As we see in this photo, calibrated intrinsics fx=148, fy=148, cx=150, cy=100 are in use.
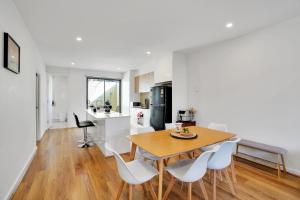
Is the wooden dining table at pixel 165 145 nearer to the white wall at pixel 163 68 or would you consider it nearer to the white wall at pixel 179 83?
the white wall at pixel 179 83

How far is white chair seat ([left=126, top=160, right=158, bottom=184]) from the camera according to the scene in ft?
5.12

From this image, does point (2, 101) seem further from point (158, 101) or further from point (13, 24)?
point (158, 101)

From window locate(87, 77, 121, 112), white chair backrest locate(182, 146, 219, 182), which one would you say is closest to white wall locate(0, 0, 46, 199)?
white chair backrest locate(182, 146, 219, 182)

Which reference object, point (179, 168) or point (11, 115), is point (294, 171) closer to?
point (179, 168)

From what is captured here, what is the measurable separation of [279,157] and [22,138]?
439 centimetres

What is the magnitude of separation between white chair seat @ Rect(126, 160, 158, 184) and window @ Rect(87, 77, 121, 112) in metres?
5.33

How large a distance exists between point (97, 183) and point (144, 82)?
4.40 meters

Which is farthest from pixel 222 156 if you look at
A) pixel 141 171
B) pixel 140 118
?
pixel 140 118

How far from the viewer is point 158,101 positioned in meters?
4.64

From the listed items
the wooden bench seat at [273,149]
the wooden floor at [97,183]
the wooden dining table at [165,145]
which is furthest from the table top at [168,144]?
the wooden bench seat at [273,149]

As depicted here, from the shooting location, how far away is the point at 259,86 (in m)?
2.89

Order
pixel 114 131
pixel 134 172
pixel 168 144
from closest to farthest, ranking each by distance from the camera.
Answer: pixel 134 172 → pixel 168 144 → pixel 114 131

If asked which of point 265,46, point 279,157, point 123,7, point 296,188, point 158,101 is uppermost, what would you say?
point 123,7

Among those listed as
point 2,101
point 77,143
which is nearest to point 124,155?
point 77,143
